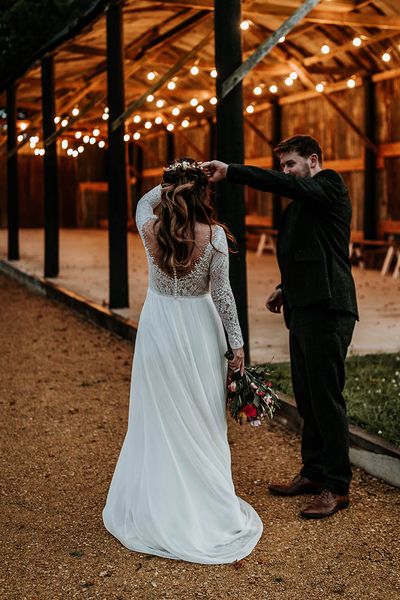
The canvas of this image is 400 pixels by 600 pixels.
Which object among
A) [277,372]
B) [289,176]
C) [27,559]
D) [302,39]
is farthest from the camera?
[302,39]

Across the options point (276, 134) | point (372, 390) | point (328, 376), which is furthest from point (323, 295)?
point (276, 134)

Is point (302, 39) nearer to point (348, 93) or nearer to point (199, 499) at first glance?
point (348, 93)

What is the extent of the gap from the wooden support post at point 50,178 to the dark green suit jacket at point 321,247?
1002cm

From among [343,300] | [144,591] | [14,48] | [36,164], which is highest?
[14,48]

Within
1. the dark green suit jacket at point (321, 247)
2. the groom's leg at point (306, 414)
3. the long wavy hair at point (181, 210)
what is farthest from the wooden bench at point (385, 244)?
the long wavy hair at point (181, 210)

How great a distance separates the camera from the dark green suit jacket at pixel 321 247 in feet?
13.8

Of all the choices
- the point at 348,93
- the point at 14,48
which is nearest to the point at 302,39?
the point at 348,93

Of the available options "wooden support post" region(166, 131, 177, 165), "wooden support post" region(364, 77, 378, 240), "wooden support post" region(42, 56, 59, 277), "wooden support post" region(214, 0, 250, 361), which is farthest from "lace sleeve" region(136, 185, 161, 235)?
"wooden support post" region(166, 131, 177, 165)

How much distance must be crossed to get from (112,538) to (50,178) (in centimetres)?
1072

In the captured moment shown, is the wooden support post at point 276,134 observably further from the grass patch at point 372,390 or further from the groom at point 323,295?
the groom at point 323,295

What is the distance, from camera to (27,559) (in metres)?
3.79

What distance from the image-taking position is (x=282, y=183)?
160 inches

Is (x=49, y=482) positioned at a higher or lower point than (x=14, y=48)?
lower

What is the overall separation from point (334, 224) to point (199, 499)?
1469 mm
